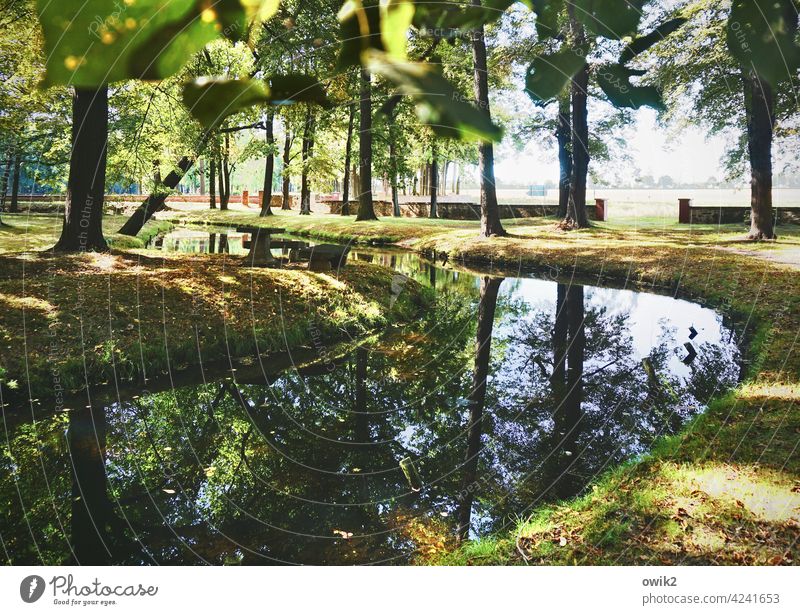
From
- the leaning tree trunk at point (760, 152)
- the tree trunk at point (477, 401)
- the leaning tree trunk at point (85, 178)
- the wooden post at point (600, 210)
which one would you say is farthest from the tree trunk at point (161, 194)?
the wooden post at point (600, 210)

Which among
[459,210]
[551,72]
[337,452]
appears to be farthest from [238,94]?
[459,210]

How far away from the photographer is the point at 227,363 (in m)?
7.07

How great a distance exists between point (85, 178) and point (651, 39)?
8563 mm

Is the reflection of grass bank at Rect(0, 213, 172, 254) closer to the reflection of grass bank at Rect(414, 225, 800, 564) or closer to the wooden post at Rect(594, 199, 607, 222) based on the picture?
the reflection of grass bank at Rect(414, 225, 800, 564)

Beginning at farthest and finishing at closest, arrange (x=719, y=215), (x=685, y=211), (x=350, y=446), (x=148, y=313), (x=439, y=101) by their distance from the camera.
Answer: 1. (x=685, y=211)
2. (x=719, y=215)
3. (x=148, y=313)
4. (x=350, y=446)
5. (x=439, y=101)

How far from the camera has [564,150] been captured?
20.5 metres

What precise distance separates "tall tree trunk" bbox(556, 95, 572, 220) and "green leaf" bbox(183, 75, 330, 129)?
61.2 feet

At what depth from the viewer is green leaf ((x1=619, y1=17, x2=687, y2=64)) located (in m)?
0.74

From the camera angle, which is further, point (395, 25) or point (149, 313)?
point (149, 313)

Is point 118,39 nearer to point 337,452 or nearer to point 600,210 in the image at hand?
point 337,452

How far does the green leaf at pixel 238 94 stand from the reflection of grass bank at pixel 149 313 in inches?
240

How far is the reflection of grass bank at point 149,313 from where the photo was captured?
5.98 m

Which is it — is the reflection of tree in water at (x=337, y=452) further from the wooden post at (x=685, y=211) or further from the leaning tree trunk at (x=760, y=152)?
the wooden post at (x=685, y=211)

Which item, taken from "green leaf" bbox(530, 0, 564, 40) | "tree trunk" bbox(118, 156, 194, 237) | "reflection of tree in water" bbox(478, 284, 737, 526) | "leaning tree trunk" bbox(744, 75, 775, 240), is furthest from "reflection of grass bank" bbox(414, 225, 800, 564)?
"tree trunk" bbox(118, 156, 194, 237)
